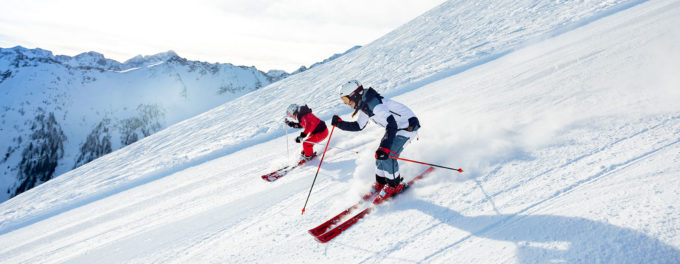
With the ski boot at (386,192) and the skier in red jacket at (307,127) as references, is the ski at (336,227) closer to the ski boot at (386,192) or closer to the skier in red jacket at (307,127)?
the ski boot at (386,192)

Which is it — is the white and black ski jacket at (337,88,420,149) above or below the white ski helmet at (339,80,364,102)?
below

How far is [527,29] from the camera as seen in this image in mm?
11586

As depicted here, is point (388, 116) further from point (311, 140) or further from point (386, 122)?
point (311, 140)

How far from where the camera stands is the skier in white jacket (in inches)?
147

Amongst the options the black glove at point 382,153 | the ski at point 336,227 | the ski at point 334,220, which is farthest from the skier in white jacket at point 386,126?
the ski at point 336,227

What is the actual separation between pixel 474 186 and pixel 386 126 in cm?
132

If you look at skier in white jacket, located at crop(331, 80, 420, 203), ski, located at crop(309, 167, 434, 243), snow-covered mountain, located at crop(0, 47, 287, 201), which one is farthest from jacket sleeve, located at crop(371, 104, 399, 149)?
snow-covered mountain, located at crop(0, 47, 287, 201)

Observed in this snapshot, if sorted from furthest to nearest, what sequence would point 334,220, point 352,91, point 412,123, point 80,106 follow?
point 80,106 < point 352,91 < point 412,123 < point 334,220

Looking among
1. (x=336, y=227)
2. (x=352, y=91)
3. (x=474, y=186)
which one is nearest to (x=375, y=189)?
(x=336, y=227)

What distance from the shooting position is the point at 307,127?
6.19 meters

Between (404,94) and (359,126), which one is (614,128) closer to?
(359,126)

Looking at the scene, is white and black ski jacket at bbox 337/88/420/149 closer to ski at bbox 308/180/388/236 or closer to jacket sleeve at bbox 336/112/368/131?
jacket sleeve at bbox 336/112/368/131

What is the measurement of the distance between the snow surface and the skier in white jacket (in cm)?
27

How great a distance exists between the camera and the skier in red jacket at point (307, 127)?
20.3ft
